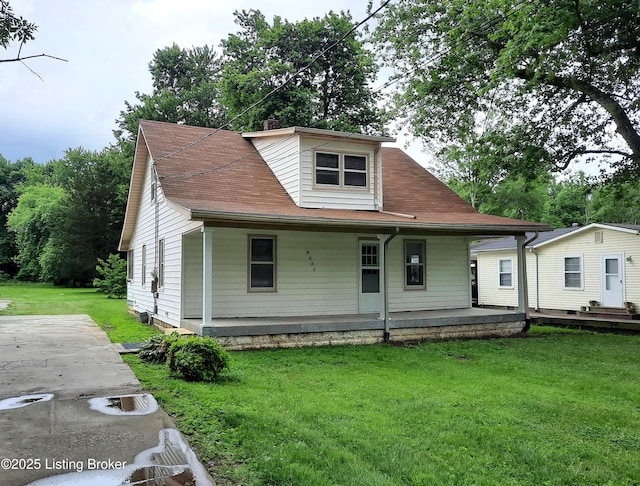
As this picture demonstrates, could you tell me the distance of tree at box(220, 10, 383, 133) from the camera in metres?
26.3

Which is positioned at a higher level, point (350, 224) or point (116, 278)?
point (350, 224)

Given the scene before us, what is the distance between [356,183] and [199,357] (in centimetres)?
760

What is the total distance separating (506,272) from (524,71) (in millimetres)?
9636

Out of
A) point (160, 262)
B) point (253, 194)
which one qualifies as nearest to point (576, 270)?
point (253, 194)

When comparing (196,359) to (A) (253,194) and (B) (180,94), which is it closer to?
(A) (253,194)

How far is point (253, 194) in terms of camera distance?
42.2 feet

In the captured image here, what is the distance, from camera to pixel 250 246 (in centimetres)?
1205

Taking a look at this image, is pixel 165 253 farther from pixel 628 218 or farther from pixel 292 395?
pixel 628 218

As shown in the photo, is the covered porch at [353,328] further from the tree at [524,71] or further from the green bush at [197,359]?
the tree at [524,71]

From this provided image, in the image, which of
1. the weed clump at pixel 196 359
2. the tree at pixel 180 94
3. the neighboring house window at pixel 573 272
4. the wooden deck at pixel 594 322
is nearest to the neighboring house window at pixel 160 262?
the weed clump at pixel 196 359

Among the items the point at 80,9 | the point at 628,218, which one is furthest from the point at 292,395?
the point at 628,218

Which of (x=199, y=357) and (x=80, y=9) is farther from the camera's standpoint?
(x=199, y=357)

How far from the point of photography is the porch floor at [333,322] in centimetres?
1008

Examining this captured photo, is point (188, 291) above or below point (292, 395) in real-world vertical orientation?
above
